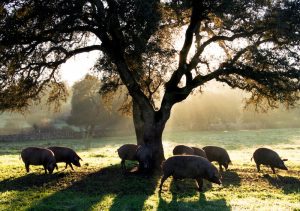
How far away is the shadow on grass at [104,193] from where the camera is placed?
50.5ft

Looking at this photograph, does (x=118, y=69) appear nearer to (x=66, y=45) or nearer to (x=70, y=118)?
(x=66, y=45)

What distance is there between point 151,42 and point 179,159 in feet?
21.1

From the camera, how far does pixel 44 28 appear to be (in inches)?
843

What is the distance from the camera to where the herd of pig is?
18.6 m

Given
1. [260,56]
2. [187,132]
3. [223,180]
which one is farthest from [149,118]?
[187,132]

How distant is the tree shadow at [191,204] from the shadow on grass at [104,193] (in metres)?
0.88

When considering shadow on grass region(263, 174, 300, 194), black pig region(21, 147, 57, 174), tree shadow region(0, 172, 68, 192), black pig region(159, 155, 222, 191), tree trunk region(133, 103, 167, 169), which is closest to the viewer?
black pig region(159, 155, 222, 191)

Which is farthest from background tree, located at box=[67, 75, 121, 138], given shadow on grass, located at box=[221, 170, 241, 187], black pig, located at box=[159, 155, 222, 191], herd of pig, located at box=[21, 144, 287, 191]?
black pig, located at box=[159, 155, 222, 191]

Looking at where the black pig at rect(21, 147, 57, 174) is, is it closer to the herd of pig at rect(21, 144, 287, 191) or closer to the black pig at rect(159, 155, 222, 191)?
the herd of pig at rect(21, 144, 287, 191)

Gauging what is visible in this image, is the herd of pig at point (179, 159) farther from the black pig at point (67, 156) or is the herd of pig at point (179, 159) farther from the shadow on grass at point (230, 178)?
the shadow on grass at point (230, 178)

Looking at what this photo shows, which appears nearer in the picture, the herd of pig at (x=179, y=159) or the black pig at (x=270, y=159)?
the herd of pig at (x=179, y=159)

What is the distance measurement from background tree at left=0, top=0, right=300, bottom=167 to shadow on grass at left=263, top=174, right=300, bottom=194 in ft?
14.2

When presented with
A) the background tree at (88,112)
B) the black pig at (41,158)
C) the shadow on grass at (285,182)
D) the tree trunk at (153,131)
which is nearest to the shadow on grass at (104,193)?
the tree trunk at (153,131)

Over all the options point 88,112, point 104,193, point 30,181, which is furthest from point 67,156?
point 88,112
